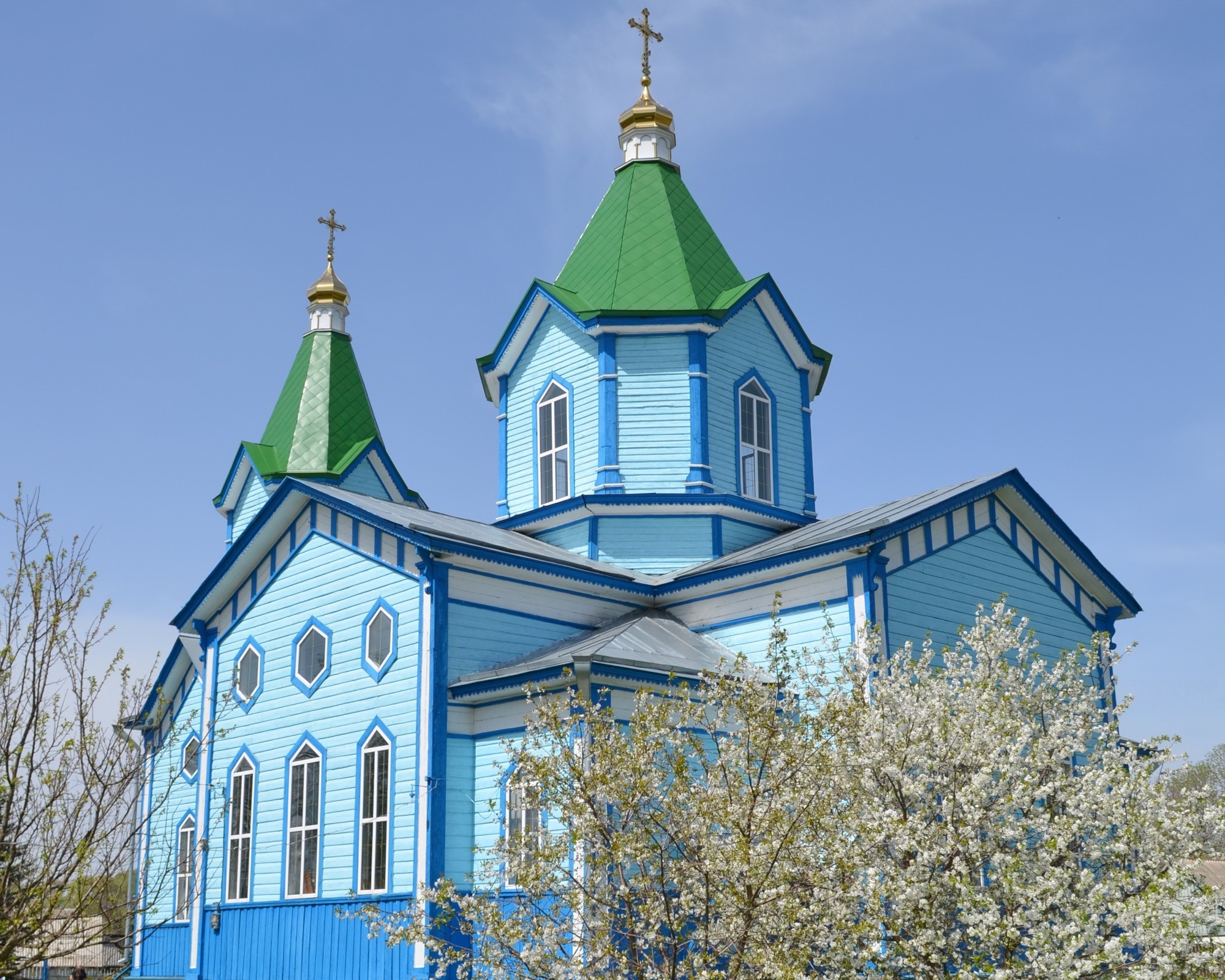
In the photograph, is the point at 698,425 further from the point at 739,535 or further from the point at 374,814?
the point at 374,814

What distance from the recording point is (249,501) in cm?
2700

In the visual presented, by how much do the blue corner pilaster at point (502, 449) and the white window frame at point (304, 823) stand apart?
18.1 ft

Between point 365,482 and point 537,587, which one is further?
point 365,482

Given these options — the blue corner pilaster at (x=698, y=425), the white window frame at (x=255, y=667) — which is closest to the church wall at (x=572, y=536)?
the blue corner pilaster at (x=698, y=425)

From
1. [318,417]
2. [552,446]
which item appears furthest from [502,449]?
[318,417]

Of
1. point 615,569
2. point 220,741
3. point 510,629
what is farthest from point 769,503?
point 220,741

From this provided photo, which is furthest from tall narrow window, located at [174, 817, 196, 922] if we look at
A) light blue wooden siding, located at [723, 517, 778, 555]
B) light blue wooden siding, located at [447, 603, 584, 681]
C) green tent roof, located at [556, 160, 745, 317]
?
green tent roof, located at [556, 160, 745, 317]

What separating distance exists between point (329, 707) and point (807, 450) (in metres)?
8.43

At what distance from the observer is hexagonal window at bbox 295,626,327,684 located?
56.9ft

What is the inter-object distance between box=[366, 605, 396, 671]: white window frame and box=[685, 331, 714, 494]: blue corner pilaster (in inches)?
195

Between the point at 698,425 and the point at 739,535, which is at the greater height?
the point at 698,425

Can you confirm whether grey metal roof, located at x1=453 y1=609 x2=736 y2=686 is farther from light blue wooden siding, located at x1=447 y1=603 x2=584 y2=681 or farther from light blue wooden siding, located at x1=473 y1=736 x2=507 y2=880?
light blue wooden siding, located at x1=473 y1=736 x2=507 y2=880

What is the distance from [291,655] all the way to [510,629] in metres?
3.19

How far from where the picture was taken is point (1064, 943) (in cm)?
898
